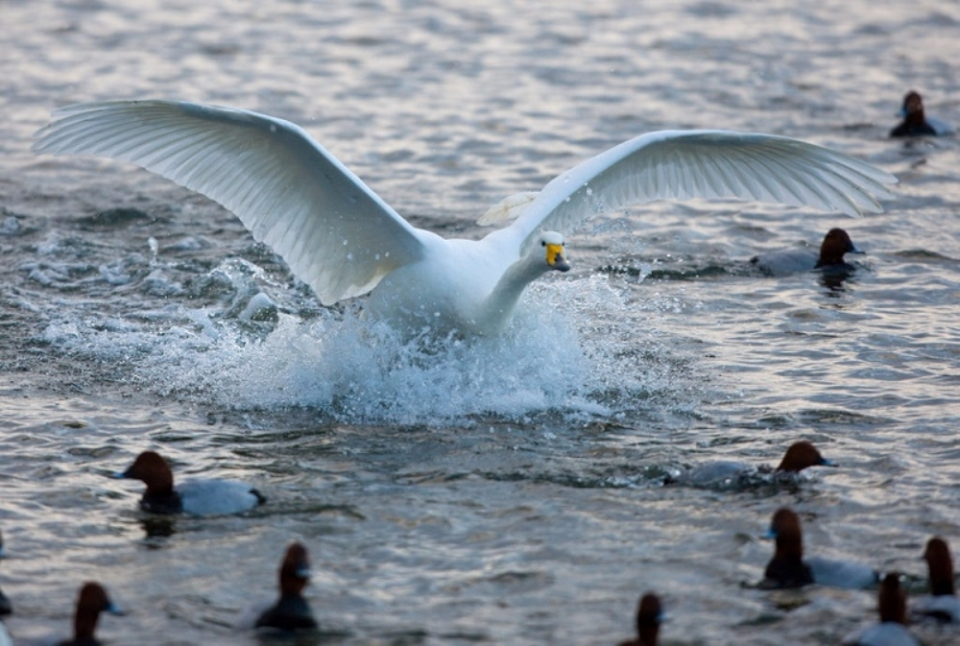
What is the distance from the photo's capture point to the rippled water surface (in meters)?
6.41

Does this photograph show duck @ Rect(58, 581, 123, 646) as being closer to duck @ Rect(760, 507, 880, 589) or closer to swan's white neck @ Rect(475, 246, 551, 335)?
duck @ Rect(760, 507, 880, 589)

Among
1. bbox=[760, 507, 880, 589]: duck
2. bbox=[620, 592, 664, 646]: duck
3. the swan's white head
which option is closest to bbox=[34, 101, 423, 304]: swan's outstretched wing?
the swan's white head

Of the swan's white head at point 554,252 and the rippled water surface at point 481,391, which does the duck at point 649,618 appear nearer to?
the rippled water surface at point 481,391

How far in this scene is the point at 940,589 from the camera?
611 cm

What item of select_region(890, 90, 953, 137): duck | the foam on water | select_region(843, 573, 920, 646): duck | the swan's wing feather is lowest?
select_region(843, 573, 920, 646): duck

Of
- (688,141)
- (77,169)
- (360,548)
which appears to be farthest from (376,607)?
(77,169)

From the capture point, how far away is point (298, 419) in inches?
336

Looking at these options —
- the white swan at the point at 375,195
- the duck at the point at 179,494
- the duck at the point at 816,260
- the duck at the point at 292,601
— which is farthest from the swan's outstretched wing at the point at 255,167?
the duck at the point at 816,260

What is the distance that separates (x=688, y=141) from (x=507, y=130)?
20.4 ft

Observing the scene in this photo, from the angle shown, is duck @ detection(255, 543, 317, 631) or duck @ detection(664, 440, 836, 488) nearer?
duck @ detection(255, 543, 317, 631)

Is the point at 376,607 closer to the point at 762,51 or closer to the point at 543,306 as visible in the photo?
the point at 543,306

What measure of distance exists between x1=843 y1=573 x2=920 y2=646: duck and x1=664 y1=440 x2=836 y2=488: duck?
1378 mm

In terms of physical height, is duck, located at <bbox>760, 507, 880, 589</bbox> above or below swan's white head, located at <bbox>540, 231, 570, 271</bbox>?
below

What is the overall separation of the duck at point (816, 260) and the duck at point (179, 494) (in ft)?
17.7
